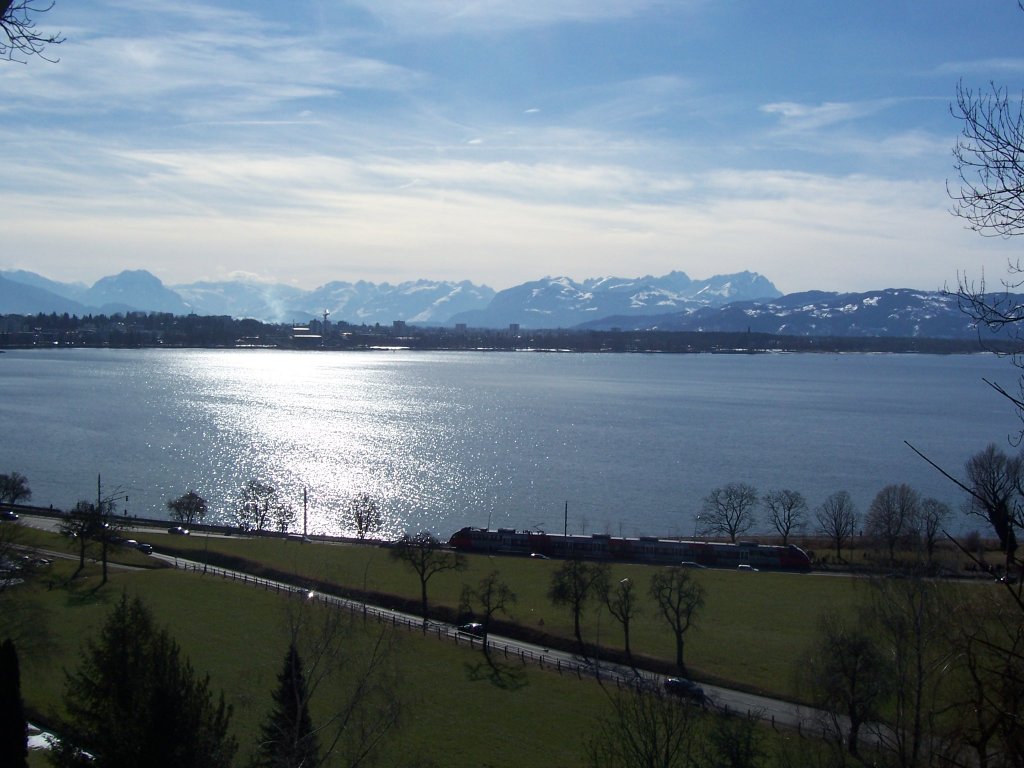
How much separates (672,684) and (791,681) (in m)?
1.50

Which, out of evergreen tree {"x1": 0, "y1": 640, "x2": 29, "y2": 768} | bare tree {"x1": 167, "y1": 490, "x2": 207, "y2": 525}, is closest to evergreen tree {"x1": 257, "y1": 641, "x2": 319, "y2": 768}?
evergreen tree {"x1": 0, "y1": 640, "x2": 29, "y2": 768}

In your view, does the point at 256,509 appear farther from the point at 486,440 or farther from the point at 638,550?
the point at 486,440

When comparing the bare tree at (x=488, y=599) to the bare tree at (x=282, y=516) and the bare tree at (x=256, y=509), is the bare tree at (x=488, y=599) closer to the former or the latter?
the bare tree at (x=282, y=516)

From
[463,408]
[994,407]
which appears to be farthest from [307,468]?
[994,407]

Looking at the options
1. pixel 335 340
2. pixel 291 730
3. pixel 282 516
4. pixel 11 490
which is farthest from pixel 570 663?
pixel 335 340

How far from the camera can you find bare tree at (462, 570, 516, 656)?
13.0 meters

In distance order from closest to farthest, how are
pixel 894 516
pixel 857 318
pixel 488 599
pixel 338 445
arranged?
pixel 488 599 → pixel 894 516 → pixel 338 445 → pixel 857 318

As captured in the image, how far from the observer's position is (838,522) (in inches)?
776

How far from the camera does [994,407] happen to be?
5306 cm

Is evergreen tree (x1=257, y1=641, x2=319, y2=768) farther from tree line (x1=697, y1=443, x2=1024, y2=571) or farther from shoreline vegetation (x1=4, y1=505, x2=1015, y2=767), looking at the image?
tree line (x1=697, y1=443, x2=1024, y2=571)

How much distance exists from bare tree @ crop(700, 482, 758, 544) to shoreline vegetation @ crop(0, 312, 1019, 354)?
98760 millimetres

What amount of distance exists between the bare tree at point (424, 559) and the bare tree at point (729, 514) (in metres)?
8.53

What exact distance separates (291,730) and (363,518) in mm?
16238

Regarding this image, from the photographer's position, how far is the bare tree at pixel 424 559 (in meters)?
14.4
